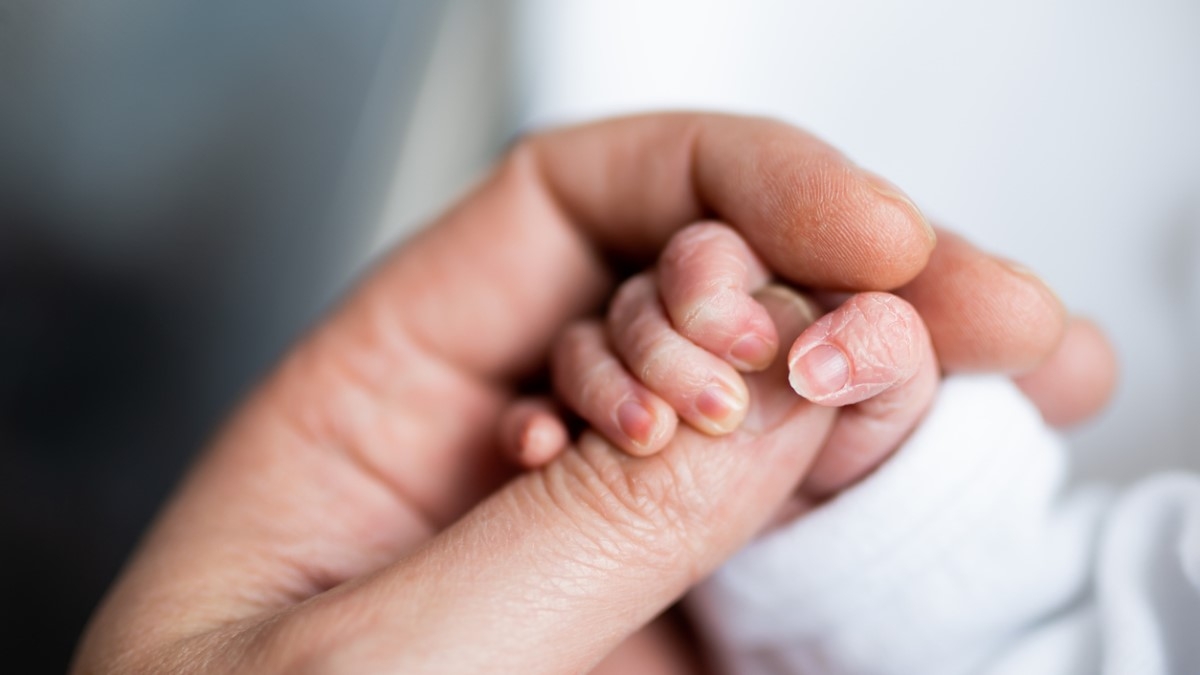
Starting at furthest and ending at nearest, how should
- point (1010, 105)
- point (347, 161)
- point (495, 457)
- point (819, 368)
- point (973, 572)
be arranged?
point (347, 161) < point (1010, 105) < point (495, 457) < point (973, 572) < point (819, 368)

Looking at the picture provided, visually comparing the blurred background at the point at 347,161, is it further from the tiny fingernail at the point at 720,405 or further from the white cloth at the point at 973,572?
the tiny fingernail at the point at 720,405

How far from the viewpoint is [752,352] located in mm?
517

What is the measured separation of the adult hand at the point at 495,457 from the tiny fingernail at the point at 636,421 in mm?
17

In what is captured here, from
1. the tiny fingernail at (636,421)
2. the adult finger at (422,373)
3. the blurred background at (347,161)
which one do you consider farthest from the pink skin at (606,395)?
the blurred background at (347,161)

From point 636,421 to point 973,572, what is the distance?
277 mm

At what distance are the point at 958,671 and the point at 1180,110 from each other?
24.6 inches

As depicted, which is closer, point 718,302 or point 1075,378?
point 718,302

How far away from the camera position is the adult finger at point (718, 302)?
52 centimetres

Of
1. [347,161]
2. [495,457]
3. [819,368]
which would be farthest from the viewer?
[347,161]

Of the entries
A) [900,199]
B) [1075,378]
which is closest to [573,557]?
[900,199]

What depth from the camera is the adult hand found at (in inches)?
19.3

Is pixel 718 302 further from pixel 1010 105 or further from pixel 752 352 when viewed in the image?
pixel 1010 105

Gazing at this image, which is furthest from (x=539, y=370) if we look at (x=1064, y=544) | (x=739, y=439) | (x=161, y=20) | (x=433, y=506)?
(x=161, y=20)

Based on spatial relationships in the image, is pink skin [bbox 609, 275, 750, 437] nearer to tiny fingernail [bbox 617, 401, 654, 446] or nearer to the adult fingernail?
tiny fingernail [bbox 617, 401, 654, 446]
